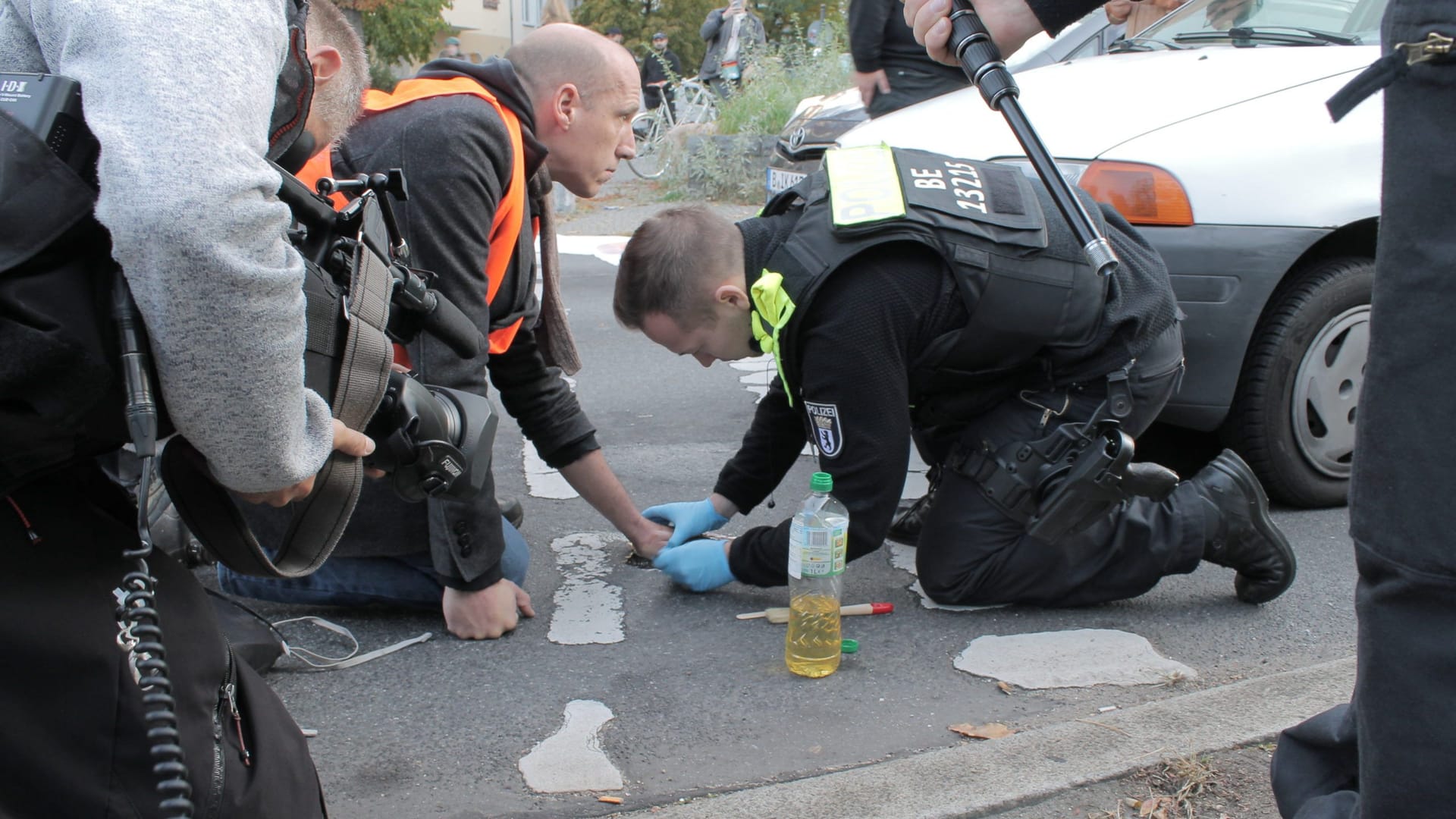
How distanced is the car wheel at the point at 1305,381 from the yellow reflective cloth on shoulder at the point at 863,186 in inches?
49.2

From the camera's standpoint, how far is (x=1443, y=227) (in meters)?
1.19

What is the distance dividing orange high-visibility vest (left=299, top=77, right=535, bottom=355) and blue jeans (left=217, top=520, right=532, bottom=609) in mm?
479

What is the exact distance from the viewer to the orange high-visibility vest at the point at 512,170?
266 cm

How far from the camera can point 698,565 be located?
2.92 m

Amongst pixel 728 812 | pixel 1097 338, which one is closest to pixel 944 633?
pixel 1097 338

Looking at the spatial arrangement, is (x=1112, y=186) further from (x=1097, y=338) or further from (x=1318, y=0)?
(x=1318, y=0)

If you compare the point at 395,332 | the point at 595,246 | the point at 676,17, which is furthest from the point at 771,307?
the point at 676,17

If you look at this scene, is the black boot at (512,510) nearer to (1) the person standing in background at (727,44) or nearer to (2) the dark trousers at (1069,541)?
(2) the dark trousers at (1069,541)

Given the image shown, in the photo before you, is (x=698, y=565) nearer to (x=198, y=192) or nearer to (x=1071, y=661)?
(x=1071, y=661)

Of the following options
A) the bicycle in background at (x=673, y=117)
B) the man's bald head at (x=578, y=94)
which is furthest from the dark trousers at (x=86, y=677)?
the bicycle in background at (x=673, y=117)

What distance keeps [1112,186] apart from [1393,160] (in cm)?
207

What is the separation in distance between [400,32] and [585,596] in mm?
15077

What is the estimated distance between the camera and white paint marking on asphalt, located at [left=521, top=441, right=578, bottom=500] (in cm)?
375

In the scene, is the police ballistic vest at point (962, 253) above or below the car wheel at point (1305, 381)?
above
